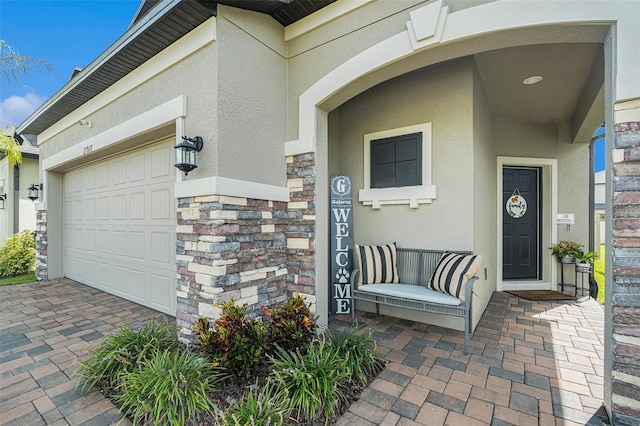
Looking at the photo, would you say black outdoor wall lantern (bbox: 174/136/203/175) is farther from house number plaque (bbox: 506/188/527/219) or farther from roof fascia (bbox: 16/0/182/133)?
house number plaque (bbox: 506/188/527/219)

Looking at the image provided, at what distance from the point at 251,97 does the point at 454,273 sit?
9.43 ft

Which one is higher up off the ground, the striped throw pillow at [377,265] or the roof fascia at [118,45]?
the roof fascia at [118,45]

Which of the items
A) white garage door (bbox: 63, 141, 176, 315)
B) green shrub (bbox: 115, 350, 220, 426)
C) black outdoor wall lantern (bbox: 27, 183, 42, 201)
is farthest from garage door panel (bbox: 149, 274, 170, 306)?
black outdoor wall lantern (bbox: 27, 183, 42, 201)

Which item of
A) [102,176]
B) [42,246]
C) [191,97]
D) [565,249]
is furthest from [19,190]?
[565,249]

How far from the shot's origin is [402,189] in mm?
3768

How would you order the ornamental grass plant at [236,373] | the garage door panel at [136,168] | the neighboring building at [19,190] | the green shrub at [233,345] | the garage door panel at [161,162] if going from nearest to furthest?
the ornamental grass plant at [236,373] → the green shrub at [233,345] → the garage door panel at [161,162] → the garage door panel at [136,168] → the neighboring building at [19,190]

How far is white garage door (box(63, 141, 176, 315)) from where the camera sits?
3.90m

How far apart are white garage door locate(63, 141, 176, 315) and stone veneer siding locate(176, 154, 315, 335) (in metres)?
1.07

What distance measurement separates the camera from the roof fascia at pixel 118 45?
2.82m

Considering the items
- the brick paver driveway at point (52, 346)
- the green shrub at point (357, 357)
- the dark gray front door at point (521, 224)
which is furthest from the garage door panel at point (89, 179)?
the dark gray front door at point (521, 224)

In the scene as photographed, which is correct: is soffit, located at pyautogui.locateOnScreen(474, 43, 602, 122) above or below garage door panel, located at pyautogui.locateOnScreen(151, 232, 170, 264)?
above

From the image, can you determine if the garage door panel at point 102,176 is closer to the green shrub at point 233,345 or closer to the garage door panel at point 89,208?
the garage door panel at point 89,208

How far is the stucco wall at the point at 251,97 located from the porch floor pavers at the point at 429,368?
214 centimetres

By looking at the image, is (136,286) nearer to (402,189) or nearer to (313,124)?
(313,124)
